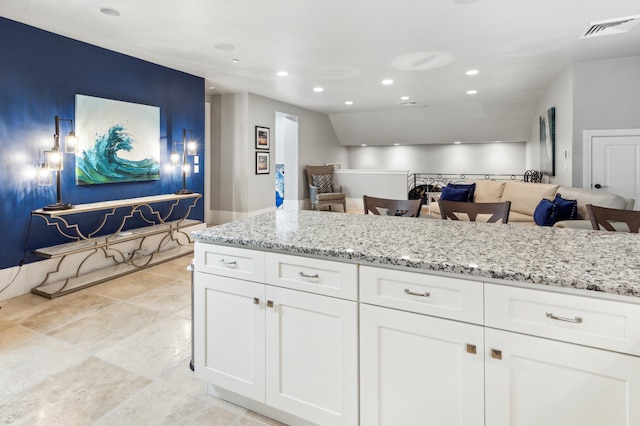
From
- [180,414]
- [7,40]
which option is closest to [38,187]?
[7,40]

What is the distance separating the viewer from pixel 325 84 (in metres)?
6.17

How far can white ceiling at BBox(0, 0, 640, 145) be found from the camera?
10.5 feet

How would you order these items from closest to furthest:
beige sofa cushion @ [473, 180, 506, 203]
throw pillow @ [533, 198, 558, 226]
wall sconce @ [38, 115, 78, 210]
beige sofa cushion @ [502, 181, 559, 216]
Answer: wall sconce @ [38, 115, 78, 210], throw pillow @ [533, 198, 558, 226], beige sofa cushion @ [502, 181, 559, 216], beige sofa cushion @ [473, 180, 506, 203]

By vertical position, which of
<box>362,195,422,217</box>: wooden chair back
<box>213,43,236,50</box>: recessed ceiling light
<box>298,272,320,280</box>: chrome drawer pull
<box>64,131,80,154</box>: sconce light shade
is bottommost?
<box>298,272,320,280</box>: chrome drawer pull

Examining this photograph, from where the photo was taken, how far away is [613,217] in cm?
208

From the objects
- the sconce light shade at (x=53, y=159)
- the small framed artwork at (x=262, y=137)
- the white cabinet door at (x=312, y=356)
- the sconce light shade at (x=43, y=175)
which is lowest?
the white cabinet door at (x=312, y=356)

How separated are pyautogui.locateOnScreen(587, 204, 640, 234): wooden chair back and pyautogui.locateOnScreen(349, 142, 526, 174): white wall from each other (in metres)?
Answer: 8.69

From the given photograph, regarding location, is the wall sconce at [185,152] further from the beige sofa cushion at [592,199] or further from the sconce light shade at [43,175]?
the beige sofa cushion at [592,199]

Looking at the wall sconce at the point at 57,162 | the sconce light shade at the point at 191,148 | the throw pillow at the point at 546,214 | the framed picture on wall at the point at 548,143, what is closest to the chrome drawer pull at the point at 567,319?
the throw pillow at the point at 546,214

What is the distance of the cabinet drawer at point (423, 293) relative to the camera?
124cm

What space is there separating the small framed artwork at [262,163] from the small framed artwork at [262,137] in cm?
14

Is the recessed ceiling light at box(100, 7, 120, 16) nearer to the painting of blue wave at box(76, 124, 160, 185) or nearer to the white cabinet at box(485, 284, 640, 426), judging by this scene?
the painting of blue wave at box(76, 124, 160, 185)

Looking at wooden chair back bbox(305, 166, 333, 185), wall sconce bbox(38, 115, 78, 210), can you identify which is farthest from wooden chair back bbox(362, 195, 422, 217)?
wooden chair back bbox(305, 166, 333, 185)

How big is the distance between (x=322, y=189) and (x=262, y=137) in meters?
2.38
